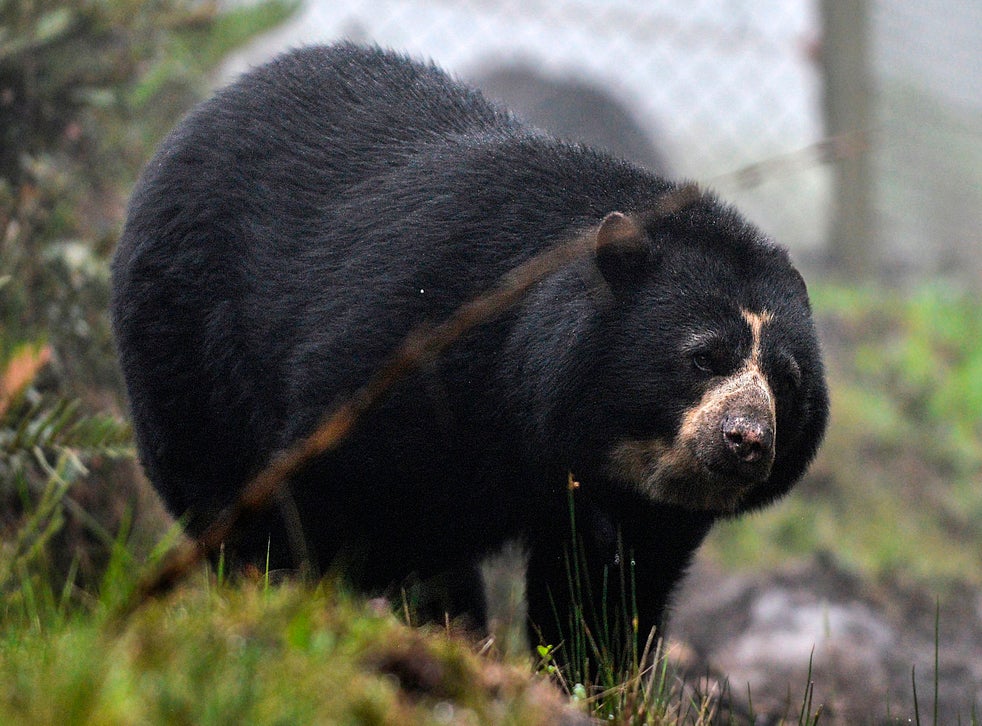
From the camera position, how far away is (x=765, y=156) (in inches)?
512

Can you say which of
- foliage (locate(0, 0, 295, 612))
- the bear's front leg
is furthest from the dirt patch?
foliage (locate(0, 0, 295, 612))

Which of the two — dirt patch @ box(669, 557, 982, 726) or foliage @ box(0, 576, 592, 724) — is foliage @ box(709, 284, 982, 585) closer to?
dirt patch @ box(669, 557, 982, 726)

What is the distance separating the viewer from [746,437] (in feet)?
12.6

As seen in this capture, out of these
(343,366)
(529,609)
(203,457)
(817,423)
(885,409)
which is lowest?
(885,409)

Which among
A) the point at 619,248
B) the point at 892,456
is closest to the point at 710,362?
the point at 619,248

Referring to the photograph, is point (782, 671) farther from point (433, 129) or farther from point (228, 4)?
point (228, 4)

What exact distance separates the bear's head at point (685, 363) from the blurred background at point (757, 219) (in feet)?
1.33

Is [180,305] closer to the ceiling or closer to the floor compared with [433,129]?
closer to the floor

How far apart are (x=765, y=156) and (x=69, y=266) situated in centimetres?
868

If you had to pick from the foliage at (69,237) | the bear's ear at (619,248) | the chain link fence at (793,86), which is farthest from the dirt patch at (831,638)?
the chain link fence at (793,86)

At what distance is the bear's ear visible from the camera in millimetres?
3977

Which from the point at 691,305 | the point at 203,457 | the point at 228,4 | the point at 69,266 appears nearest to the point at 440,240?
the point at 691,305

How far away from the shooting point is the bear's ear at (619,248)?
398 cm

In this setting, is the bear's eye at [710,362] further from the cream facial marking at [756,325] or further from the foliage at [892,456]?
the foliage at [892,456]
